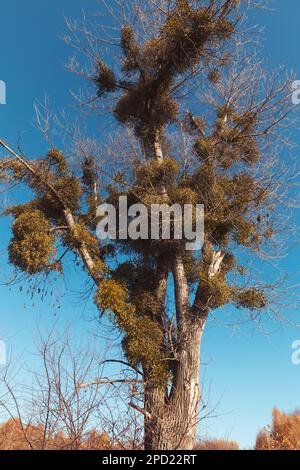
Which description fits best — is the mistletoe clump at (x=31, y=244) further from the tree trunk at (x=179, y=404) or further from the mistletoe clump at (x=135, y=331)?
the tree trunk at (x=179, y=404)

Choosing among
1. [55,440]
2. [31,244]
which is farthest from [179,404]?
[31,244]

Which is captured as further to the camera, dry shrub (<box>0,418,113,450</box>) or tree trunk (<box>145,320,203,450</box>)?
tree trunk (<box>145,320,203,450</box>)

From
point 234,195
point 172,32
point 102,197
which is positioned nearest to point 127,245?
point 102,197

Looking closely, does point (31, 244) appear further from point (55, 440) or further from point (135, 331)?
point (55, 440)

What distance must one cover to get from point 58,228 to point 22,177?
5.04 feet

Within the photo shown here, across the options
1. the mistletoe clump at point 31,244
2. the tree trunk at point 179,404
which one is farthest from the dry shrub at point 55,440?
the mistletoe clump at point 31,244

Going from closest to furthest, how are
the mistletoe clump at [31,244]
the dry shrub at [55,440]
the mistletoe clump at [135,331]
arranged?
the dry shrub at [55,440], the mistletoe clump at [135,331], the mistletoe clump at [31,244]

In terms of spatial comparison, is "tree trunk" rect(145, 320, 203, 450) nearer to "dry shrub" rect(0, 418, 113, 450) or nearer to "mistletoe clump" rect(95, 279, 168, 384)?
"mistletoe clump" rect(95, 279, 168, 384)

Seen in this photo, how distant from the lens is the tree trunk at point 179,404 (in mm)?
6383

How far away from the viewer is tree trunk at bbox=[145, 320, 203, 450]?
20.9 feet

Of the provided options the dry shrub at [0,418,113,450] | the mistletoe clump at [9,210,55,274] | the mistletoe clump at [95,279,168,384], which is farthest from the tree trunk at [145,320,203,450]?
the mistletoe clump at [9,210,55,274]

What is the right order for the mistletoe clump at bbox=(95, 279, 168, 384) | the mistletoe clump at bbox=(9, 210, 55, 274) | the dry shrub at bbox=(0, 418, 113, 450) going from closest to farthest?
the dry shrub at bbox=(0, 418, 113, 450) → the mistletoe clump at bbox=(95, 279, 168, 384) → the mistletoe clump at bbox=(9, 210, 55, 274)

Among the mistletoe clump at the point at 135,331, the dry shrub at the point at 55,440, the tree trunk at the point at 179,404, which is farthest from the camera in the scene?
the mistletoe clump at the point at 135,331
